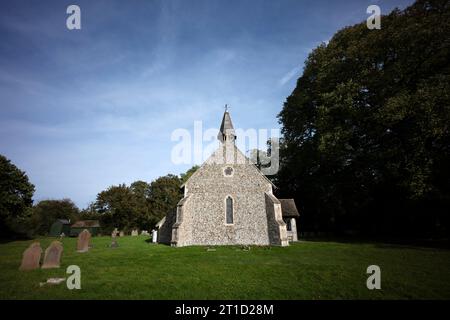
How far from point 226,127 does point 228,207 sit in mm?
7896

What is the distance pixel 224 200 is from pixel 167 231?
8156 mm

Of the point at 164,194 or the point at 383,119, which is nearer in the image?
the point at 383,119

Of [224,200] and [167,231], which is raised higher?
[224,200]

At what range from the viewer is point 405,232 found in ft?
96.0

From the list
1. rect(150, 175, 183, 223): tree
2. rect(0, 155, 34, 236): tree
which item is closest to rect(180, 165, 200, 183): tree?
rect(150, 175, 183, 223): tree

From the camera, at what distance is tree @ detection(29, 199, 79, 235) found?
171 ft

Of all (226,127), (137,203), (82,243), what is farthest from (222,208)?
(137,203)

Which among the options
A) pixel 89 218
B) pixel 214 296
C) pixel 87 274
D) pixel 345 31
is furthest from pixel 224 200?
pixel 89 218

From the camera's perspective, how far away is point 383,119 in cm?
1905

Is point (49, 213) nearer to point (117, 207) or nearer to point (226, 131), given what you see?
point (117, 207)

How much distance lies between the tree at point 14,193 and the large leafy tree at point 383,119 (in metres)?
28.9
